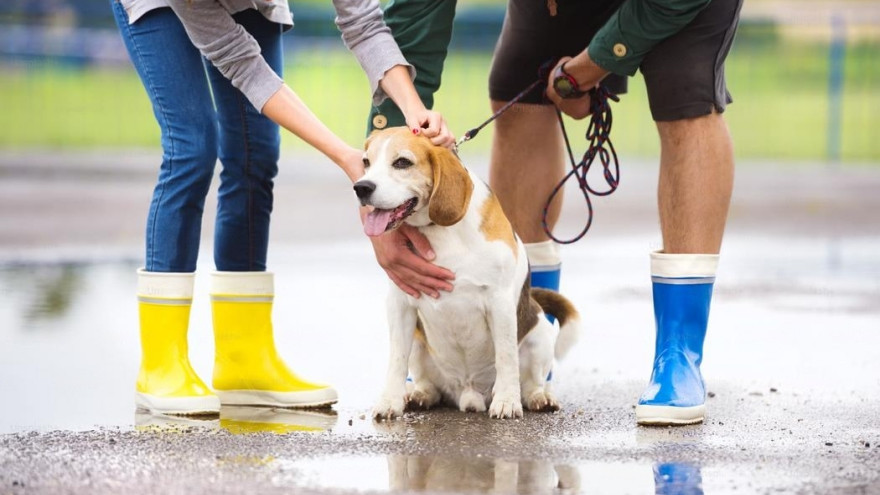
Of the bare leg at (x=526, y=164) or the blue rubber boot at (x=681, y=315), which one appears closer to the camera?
Result: the blue rubber boot at (x=681, y=315)

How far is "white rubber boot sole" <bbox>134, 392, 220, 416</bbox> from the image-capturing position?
4.03m

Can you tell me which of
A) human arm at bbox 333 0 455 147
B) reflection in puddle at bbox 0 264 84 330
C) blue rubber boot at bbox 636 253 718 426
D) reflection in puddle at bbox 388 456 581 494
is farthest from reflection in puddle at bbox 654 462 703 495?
reflection in puddle at bbox 0 264 84 330

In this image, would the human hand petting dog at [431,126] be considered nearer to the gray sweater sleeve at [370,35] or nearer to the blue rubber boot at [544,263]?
the gray sweater sleeve at [370,35]

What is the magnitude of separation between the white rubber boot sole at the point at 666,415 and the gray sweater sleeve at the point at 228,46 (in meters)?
1.37

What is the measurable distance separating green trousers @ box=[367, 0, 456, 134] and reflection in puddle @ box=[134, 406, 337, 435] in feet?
3.02

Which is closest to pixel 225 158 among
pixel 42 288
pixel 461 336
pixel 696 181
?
pixel 461 336

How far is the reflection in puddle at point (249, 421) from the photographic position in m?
3.87

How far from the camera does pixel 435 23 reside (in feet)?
14.4

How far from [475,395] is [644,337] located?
4.78 ft

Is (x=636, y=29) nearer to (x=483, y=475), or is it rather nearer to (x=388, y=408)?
(x=388, y=408)

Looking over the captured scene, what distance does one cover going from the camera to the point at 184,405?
13.2ft

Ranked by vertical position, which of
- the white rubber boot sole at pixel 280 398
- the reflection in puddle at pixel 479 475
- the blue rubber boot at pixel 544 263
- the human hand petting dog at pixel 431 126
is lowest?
the reflection in puddle at pixel 479 475

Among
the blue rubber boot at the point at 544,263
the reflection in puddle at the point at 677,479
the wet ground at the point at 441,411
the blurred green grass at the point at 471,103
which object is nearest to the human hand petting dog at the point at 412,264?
the wet ground at the point at 441,411

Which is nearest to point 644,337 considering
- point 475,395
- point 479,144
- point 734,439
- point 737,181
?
A: point 475,395
